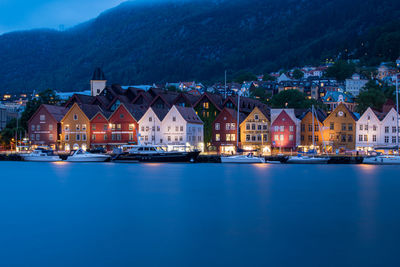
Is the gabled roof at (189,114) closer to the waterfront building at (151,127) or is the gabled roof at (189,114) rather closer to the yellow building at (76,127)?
the waterfront building at (151,127)

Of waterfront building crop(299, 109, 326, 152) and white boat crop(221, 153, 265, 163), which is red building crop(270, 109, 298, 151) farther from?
white boat crop(221, 153, 265, 163)

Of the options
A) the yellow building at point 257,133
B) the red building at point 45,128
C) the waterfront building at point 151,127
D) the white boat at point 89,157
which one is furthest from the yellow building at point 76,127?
the yellow building at point 257,133

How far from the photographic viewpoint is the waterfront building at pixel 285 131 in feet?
305

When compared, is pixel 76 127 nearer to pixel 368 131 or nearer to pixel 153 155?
pixel 153 155

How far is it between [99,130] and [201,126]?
1973 cm

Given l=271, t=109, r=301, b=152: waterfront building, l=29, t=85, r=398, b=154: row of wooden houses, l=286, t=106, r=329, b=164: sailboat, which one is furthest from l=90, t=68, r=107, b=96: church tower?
l=286, t=106, r=329, b=164: sailboat

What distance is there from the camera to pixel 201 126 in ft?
332

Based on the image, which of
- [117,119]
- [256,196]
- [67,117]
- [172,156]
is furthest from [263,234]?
[67,117]

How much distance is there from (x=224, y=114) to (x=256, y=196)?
54.3 metres

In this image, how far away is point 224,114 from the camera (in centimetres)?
9781

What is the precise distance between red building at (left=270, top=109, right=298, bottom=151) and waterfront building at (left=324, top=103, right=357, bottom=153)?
5572 mm


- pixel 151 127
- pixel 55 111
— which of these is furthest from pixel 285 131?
pixel 55 111

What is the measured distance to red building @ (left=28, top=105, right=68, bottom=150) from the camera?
351 ft

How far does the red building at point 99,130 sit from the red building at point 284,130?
3156cm
